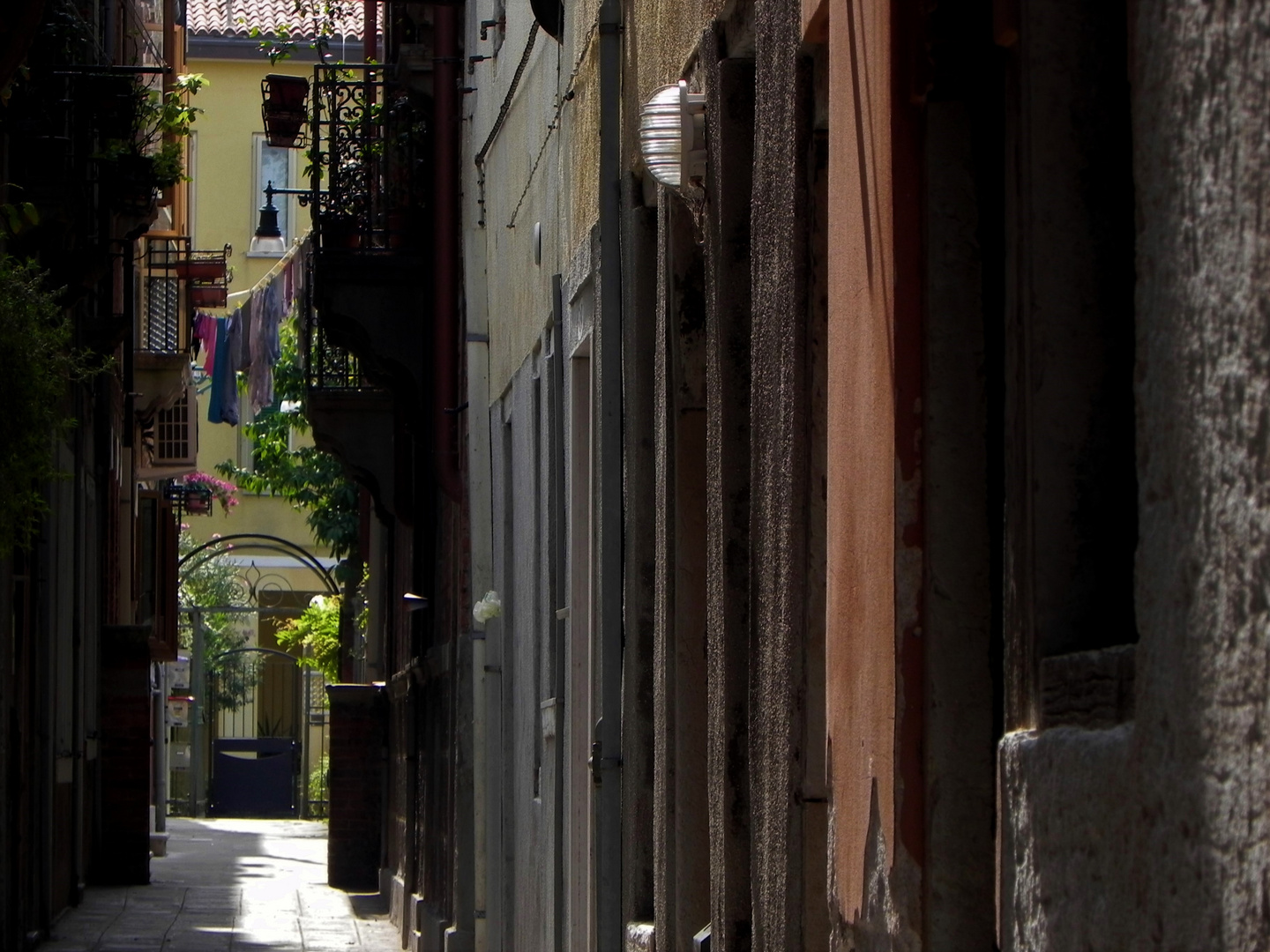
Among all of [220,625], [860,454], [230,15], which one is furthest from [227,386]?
[860,454]

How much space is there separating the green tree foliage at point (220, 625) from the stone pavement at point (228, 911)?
1256cm

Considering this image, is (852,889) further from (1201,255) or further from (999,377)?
→ (1201,255)

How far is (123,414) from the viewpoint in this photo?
2405cm

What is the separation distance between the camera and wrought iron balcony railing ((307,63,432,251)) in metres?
14.8

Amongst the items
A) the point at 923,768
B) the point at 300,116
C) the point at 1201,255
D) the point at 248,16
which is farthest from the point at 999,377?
the point at 248,16

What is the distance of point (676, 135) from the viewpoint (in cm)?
546

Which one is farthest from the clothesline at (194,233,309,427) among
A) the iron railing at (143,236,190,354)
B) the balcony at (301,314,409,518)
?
the balcony at (301,314,409,518)

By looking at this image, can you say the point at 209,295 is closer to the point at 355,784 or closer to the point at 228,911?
the point at 355,784

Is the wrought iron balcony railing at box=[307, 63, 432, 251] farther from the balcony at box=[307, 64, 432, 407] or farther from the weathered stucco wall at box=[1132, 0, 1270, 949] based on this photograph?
the weathered stucco wall at box=[1132, 0, 1270, 949]

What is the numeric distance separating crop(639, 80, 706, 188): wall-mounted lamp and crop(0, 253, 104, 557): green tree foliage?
361 centimetres

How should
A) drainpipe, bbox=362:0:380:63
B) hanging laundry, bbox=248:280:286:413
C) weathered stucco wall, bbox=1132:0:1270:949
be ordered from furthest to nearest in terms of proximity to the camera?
hanging laundry, bbox=248:280:286:413
drainpipe, bbox=362:0:380:63
weathered stucco wall, bbox=1132:0:1270:949

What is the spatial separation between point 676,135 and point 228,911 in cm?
1229

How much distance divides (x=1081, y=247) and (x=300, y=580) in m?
40.9

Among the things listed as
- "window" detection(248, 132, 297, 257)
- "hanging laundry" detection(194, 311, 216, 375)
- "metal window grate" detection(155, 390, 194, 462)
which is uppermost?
"window" detection(248, 132, 297, 257)
